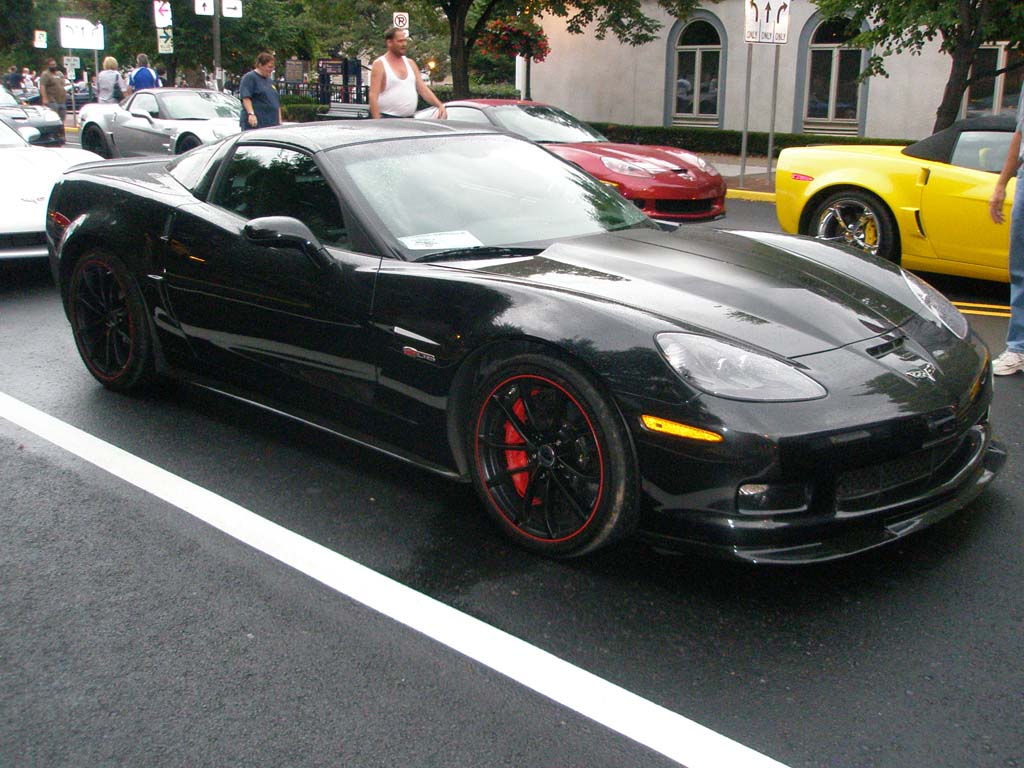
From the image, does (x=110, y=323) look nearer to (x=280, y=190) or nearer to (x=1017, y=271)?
(x=280, y=190)

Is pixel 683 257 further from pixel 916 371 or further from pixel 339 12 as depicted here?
pixel 339 12

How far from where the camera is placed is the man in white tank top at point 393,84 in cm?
998

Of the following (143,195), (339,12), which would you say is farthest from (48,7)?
(143,195)

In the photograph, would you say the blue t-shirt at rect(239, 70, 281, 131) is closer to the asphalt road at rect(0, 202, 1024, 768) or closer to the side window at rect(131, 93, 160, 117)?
the side window at rect(131, 93, 160, 117)

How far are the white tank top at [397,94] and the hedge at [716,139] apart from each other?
12.3 meters

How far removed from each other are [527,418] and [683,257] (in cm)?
98

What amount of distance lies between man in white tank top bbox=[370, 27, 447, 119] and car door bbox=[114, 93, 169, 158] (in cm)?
780

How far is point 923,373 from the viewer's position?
11.2ft

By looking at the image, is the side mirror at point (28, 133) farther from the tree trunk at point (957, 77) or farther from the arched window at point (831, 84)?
the arched window at point (831, 84)

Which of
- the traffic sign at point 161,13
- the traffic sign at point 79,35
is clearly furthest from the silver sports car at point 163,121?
the traffic sign at point 79,35

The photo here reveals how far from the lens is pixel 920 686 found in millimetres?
2844

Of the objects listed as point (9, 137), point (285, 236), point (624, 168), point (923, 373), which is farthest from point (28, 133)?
point (923, 373)

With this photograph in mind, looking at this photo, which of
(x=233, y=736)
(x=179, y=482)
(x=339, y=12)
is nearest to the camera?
(x=233, y=736)

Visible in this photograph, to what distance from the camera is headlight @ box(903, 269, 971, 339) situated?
3902mm
